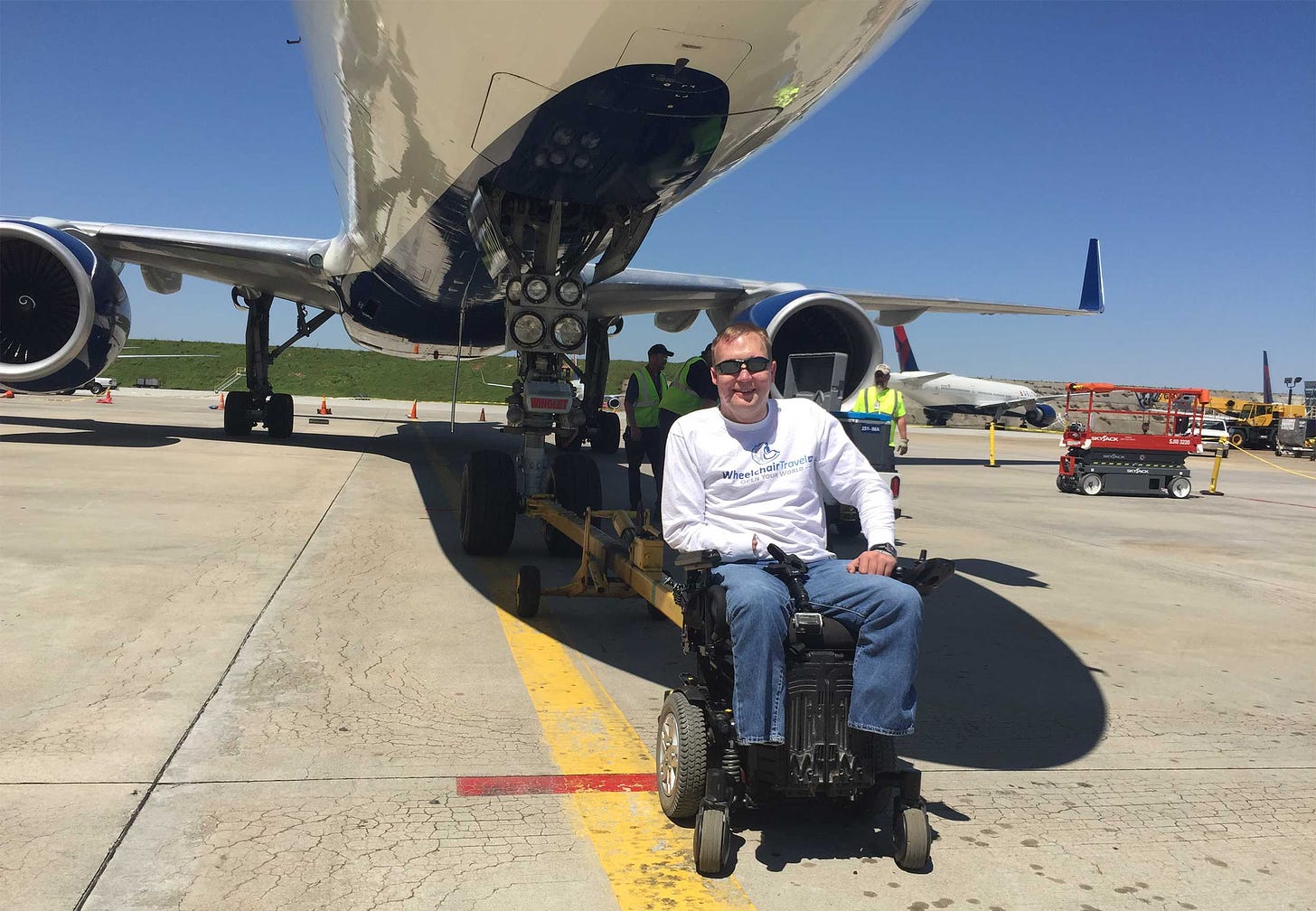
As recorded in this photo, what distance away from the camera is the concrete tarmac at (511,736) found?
2297mm

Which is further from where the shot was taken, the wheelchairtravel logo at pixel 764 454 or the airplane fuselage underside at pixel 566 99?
the airplane fuselage underside at pixel 566 99

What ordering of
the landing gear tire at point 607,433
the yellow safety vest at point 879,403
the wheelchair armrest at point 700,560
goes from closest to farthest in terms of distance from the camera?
the wheelchair armrest at point 700,560 < the yellow safety vest at point 879,403 < the landing gear tire at point 607,433

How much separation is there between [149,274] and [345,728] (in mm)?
12669

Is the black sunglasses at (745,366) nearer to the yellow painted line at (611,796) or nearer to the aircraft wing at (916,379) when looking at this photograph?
the yellow painted line at (611,796)

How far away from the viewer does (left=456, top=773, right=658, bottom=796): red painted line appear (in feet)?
9.09

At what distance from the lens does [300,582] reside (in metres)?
5.23

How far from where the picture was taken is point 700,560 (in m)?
2.61

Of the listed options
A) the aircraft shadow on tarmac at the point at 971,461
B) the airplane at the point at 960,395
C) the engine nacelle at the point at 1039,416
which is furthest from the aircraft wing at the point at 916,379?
the aircraft shadow on tarmac at the point at 971,461

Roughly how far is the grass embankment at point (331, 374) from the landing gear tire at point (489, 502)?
41394 millimetres

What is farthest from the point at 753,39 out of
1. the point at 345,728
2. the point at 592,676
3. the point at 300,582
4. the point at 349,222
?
the point at 349,222

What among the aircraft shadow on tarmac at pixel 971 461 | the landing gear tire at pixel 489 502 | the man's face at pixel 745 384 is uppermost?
the man's face at pixel 745 384

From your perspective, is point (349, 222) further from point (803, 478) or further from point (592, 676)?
point (803, 478)

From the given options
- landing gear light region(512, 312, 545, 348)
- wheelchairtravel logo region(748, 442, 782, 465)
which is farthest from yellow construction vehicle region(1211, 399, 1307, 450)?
wheelchairtravel logo region(748, 442, 782, 465)

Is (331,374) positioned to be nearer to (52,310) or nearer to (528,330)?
(52,310)
